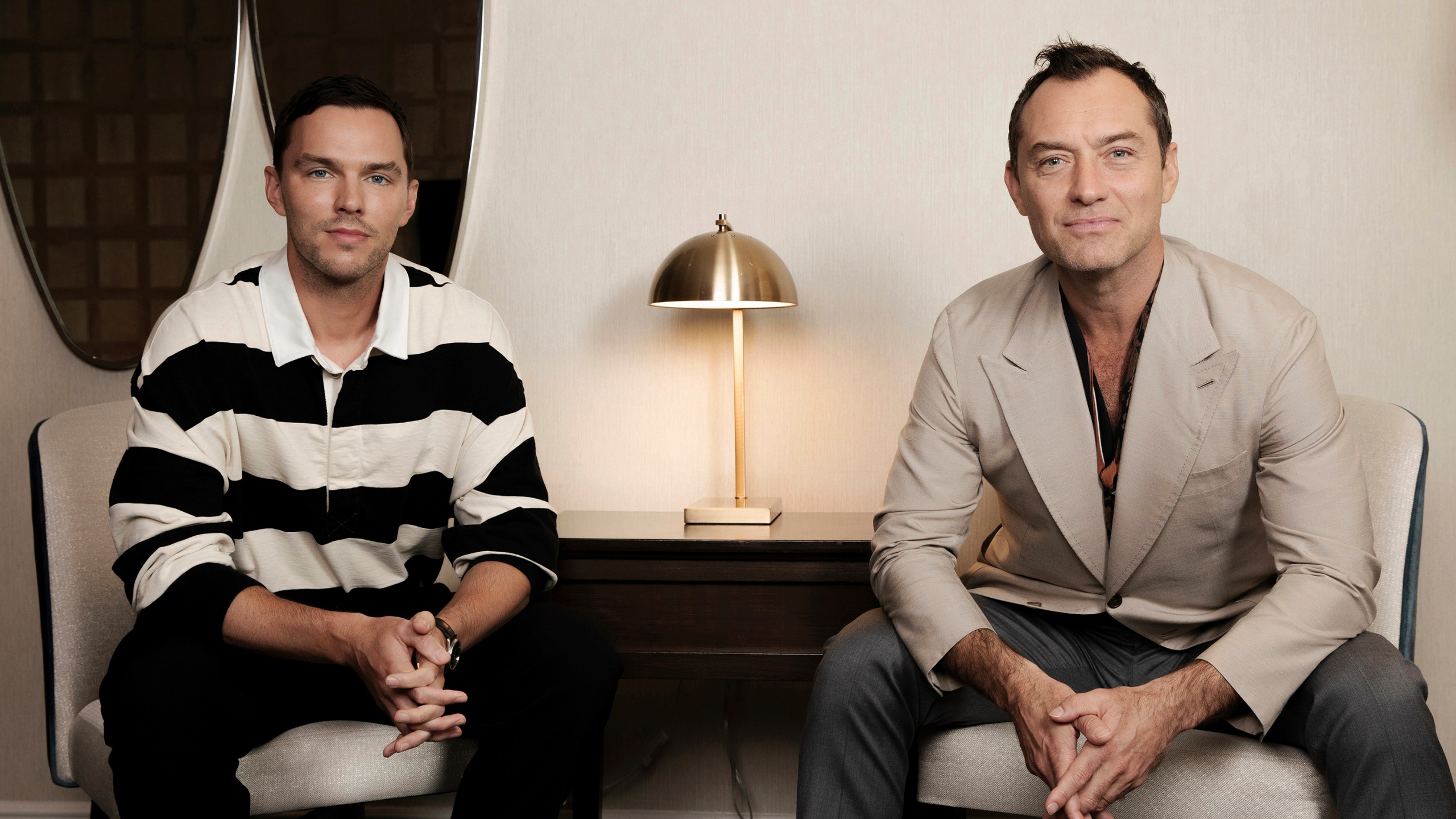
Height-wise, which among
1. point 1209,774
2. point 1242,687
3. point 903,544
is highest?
point 903,544

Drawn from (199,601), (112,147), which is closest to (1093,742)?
(199,601)

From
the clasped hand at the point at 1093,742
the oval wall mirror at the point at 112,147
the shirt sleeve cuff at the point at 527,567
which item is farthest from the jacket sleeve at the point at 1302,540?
the oval wall mirror at the point at 112,147

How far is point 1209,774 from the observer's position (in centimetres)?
129

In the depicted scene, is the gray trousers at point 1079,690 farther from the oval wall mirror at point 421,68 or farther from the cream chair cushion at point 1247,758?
the oval wall mirror at point 421,68

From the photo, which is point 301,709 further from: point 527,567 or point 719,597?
point 719,597

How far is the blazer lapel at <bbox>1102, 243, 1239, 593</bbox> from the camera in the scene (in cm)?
150

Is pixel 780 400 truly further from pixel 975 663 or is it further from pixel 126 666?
pixel 126 666

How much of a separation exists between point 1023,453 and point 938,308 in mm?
788

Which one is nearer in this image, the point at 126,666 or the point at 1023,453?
the point at 126,666

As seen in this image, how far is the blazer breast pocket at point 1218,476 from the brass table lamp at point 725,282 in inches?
31.7

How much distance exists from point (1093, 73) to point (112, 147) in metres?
2.19

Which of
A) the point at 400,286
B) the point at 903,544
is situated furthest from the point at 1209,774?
the point at 400,286

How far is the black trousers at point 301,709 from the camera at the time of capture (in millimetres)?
1342

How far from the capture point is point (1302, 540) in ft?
4.56
